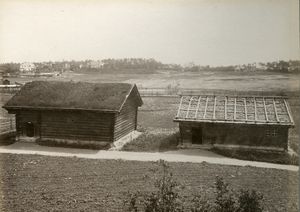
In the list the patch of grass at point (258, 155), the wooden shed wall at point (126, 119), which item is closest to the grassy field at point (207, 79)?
the patch of grass at point (258, 155)

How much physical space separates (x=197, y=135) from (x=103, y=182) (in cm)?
392

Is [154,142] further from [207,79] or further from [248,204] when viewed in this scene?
[248,204]

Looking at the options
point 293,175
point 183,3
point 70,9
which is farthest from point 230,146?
point 70,9

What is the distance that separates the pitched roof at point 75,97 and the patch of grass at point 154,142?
0.94m

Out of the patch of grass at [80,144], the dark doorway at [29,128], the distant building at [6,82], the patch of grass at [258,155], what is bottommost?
the patch of grass at [258,155]

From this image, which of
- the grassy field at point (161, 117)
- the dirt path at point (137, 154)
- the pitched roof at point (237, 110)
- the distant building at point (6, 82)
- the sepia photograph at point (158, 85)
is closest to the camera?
the sepia photograph at point (158, 85)

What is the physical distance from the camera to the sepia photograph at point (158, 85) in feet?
20.9

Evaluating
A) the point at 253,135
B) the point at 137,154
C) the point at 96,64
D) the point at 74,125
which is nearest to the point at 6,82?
the point at 96,64

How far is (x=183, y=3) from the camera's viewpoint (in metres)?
6.38

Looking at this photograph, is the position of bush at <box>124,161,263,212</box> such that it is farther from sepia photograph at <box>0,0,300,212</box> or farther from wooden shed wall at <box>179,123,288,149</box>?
wooden shed wall at <box>179,123,288,149</box>

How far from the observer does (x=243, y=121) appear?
951cm

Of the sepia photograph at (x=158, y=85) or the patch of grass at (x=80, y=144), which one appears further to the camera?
the patch of grass at (x=80, y=144)

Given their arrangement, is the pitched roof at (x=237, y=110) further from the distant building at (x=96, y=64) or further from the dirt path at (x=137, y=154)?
the distant building at (x=96, y=64)

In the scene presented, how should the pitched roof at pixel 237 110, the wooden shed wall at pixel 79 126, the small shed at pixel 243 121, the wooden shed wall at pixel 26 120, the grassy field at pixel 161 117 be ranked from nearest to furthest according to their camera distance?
the pitched roof at pixel 237 110 < the small shed at pixel 243 121 < the grassy field at pixel 161 117 < the wooden shed wall at pixel 79 126 < the wooden shed wall at pixel 26 120
